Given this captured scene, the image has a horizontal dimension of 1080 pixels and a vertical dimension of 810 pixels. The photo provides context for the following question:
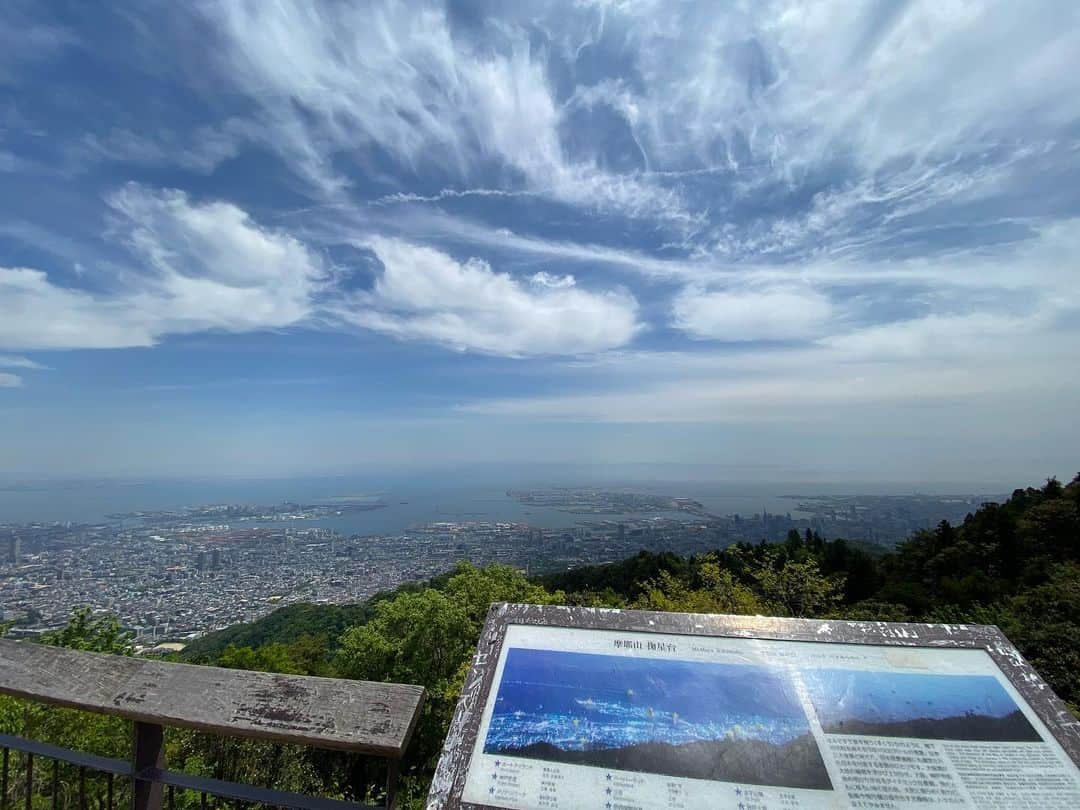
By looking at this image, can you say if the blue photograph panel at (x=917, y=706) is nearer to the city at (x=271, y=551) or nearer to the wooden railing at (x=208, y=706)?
the wooden railing at (x=208, y=706)

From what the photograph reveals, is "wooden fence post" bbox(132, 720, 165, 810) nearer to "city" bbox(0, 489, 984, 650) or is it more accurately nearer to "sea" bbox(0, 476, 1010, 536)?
"city" bbox(0, 489, 984, 650)

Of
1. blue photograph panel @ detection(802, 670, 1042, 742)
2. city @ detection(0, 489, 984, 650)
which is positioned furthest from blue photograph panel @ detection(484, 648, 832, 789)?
city @ detection(0, 489, 984, 650)

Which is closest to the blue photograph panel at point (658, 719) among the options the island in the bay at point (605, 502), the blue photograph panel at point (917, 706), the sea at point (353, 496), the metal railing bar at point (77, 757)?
the blue photograph panel at point (917, 706)

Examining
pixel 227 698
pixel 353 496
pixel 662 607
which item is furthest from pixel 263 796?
pixel 353 496

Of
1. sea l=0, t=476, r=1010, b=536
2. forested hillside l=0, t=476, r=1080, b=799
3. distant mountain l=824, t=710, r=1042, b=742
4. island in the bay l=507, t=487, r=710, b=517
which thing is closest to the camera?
distant mountain l=824, t=710, r=1042, b=742

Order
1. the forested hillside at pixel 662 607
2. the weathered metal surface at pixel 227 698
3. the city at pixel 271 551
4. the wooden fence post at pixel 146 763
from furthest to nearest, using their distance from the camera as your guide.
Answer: the city at pixel 271 551 → the forested hillside at pixel 662 607 → the wooden fence post at pixel 146 763 → the weathered metal surface at pixel 227 698

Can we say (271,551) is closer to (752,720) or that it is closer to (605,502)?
(752,720)

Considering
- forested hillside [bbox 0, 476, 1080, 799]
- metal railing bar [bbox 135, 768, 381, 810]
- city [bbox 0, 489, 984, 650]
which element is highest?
metal railing bar [bbox 135, 768, 381, 810]

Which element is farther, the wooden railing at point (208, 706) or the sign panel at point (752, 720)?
the sign panel at point (752, 720)
